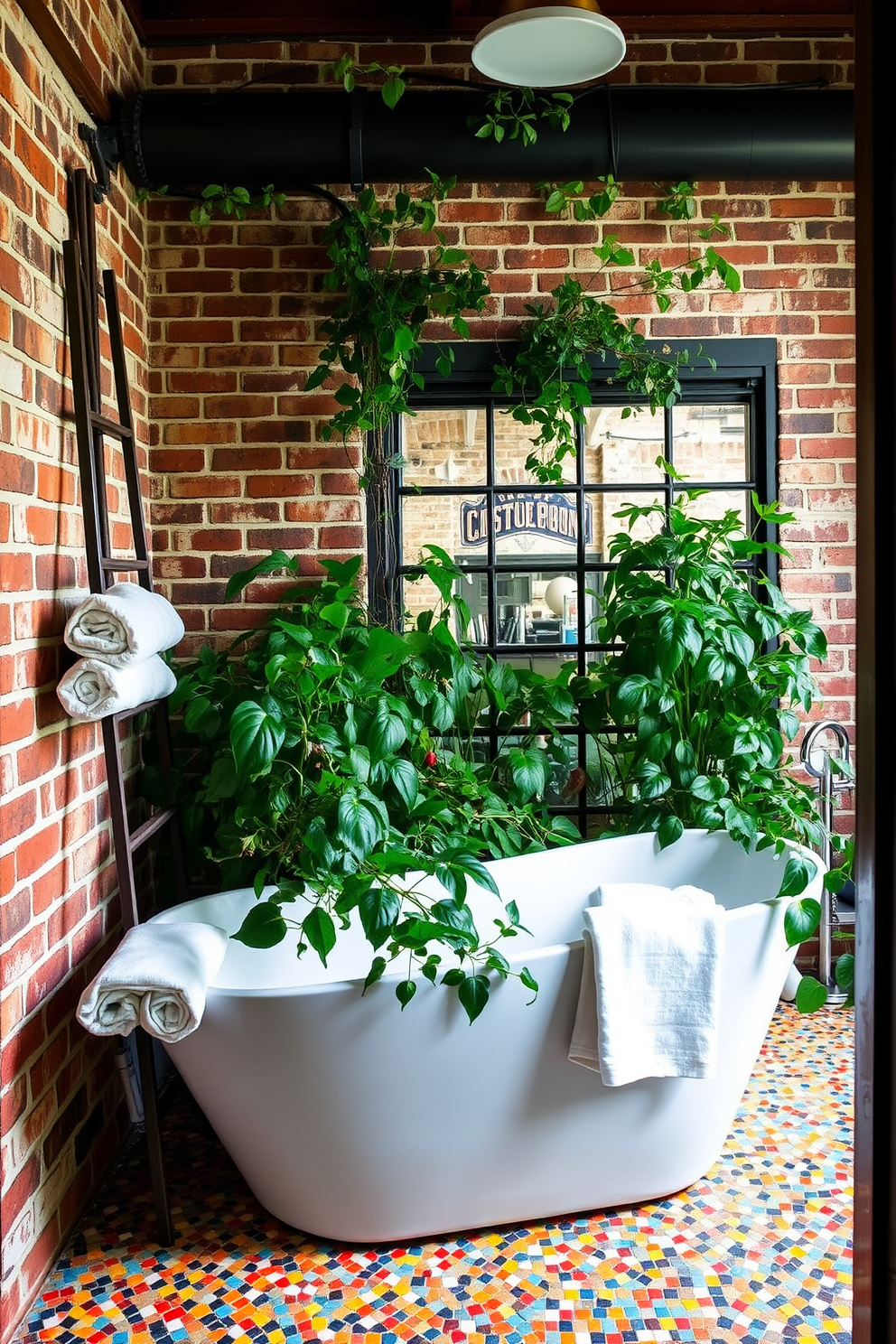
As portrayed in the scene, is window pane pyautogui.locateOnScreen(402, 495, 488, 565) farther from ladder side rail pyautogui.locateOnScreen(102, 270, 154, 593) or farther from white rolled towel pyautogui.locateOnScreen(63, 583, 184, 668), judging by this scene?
white rolled towel pyautogui.locateOnScreen(63, 583, 184, 668)

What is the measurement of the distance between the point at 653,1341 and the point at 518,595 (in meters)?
2.08

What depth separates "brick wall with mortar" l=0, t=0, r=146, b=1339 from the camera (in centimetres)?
192

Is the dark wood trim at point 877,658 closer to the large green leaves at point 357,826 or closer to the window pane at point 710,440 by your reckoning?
the large green leaves at point 357,826

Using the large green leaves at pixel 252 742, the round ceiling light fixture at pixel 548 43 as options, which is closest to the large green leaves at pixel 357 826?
the large green leaves at pixel 252 742

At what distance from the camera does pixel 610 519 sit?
3.32 m

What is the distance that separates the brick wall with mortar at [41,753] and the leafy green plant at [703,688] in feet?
4.57

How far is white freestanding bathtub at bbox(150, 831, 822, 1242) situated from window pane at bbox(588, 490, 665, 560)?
1451 millimetres

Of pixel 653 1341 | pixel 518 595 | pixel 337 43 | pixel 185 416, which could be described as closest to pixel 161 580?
pixel 185 416

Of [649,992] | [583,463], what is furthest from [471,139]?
[649,992]

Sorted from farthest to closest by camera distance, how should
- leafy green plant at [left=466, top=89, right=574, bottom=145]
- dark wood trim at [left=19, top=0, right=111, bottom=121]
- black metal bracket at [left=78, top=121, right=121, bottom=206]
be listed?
leafy green plant at [left=466, top=89, right=574, bottom=145] → black metal bracket at [left=78, top=121, right=121, bottom=206] → dark wood trim at [left=19, top=0, right=111, bottom=121]

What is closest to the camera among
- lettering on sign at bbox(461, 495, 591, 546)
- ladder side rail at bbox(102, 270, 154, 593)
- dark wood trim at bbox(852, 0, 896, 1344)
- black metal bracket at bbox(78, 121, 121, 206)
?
dark wood trim at bbox(852, 0, 896, 1344)

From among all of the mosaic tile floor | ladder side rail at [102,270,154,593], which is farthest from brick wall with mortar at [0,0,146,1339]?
ladder side rail at [102,270,154,593]

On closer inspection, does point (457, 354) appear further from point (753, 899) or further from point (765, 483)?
point (753, 899)

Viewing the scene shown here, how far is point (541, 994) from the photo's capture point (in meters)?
2.01
